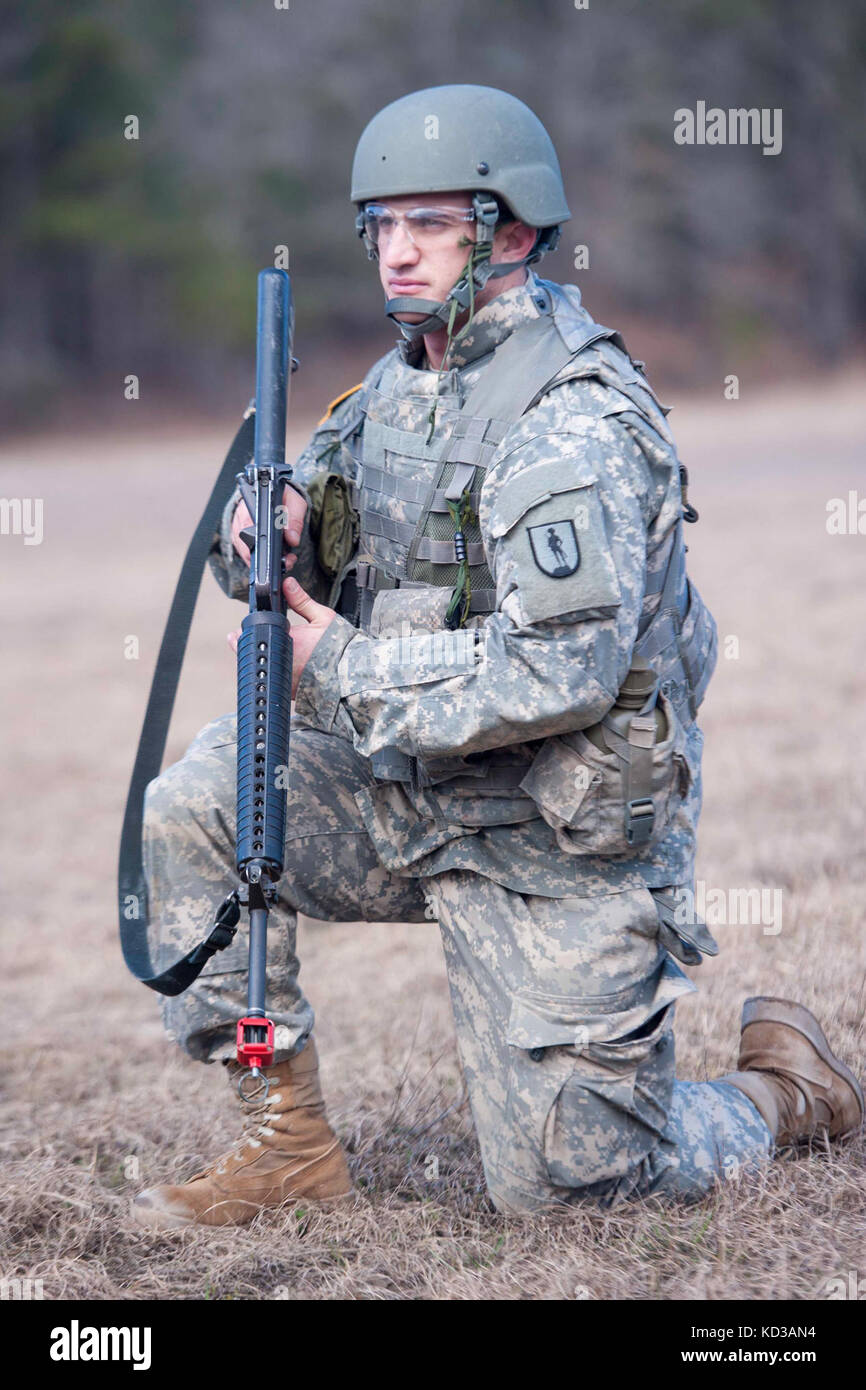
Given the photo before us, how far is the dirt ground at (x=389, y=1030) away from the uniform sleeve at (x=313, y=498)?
48.1 inches

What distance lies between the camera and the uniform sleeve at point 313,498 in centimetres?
345

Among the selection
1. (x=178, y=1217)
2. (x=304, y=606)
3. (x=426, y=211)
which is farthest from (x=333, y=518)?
(x=178, y=1217)

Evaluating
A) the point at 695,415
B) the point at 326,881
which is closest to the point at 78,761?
the point at 326,881

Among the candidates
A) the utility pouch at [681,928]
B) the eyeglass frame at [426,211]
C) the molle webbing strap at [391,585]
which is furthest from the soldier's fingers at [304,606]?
the utility pouch at [681,928]

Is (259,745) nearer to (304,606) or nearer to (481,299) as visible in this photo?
(304,606)

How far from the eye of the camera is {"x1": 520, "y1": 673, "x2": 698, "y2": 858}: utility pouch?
9.59 ft

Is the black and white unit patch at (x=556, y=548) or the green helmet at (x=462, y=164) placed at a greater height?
the green helmet at (x=462, y=164)

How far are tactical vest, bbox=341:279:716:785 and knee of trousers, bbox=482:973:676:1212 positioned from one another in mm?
586

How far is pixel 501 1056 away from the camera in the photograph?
311cm

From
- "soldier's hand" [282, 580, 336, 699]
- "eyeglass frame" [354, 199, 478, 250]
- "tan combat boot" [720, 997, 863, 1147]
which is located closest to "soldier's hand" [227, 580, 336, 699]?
"soldier's hand" [282, 580, 336, 699]

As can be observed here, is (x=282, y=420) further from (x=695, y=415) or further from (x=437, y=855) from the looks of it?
(x=695, y=415)

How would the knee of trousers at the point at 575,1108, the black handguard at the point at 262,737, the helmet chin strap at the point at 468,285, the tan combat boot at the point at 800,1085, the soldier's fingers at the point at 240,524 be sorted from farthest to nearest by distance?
the tan combat boot at the point at 800,1085
the soldier's fingers at the point at 240,524
the helmet chin strap at the point at 468,285
the knee of trousers at the point at 575,1108
the black handguard at the point at 262,737

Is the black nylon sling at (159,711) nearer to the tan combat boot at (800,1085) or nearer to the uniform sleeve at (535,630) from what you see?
the uniform sleeve at (535,630)

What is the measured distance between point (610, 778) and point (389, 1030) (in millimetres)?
1761
